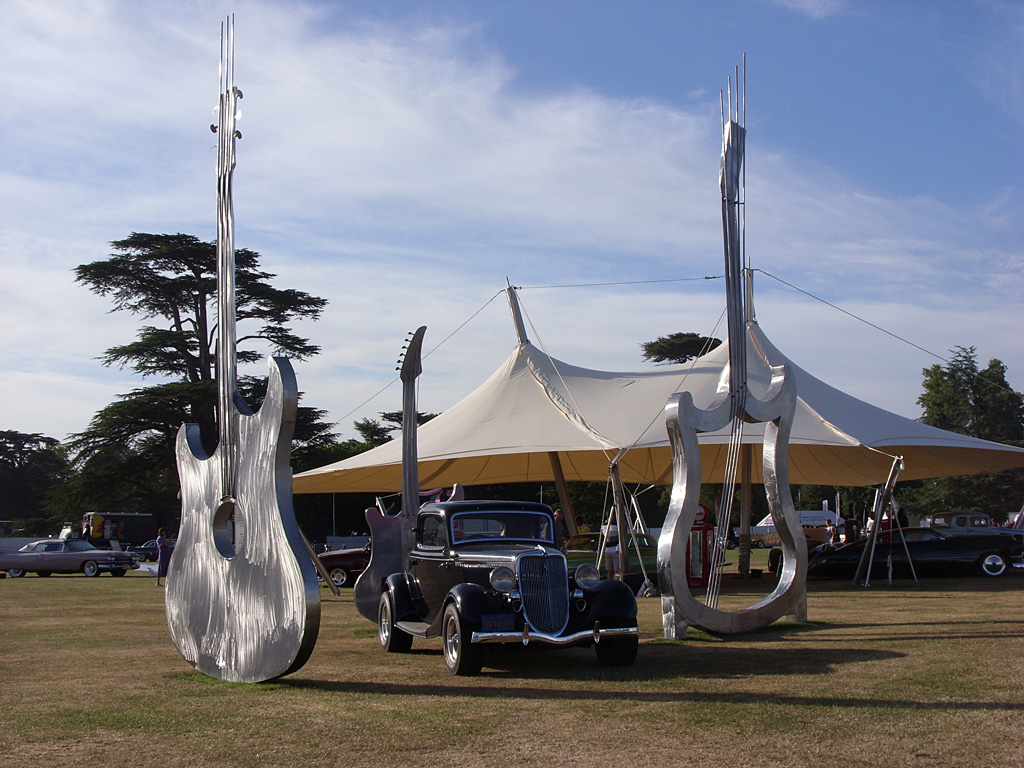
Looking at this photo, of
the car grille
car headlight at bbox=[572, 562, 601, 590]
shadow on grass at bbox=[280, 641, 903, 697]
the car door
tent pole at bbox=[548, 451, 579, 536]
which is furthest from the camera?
tent pole at bbox=[548, 451, 579, 536]

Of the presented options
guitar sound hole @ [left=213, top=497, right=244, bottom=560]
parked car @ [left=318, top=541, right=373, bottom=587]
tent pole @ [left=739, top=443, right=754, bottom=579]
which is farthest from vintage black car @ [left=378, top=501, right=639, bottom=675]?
tent pole @ [left=739, top=443, right=754, bottom=579]

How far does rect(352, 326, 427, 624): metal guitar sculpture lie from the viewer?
1144 cm

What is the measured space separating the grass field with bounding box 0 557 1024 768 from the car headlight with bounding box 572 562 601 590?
0.73 metres

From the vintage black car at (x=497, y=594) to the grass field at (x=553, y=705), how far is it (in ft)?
0.97

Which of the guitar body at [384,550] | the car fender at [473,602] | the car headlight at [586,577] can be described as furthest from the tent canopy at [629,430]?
the car fender at [473,602]

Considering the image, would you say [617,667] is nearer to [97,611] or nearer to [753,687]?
[753,687]

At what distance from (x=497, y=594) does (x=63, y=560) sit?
2367cm

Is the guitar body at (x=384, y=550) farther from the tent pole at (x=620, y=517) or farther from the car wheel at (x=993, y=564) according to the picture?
the car wheel at (x=993, y=564)

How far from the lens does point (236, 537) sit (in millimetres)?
7645

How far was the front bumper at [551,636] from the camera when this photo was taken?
312 inches

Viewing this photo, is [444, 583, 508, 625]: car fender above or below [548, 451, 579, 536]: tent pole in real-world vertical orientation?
below

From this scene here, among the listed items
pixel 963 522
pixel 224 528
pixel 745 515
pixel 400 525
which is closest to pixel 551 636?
pixel 224 528

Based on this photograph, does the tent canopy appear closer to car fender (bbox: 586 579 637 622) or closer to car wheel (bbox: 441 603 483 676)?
car fender (bbox: 586 579 637 622)

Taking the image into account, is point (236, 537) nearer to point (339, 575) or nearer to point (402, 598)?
point (402, 598)
